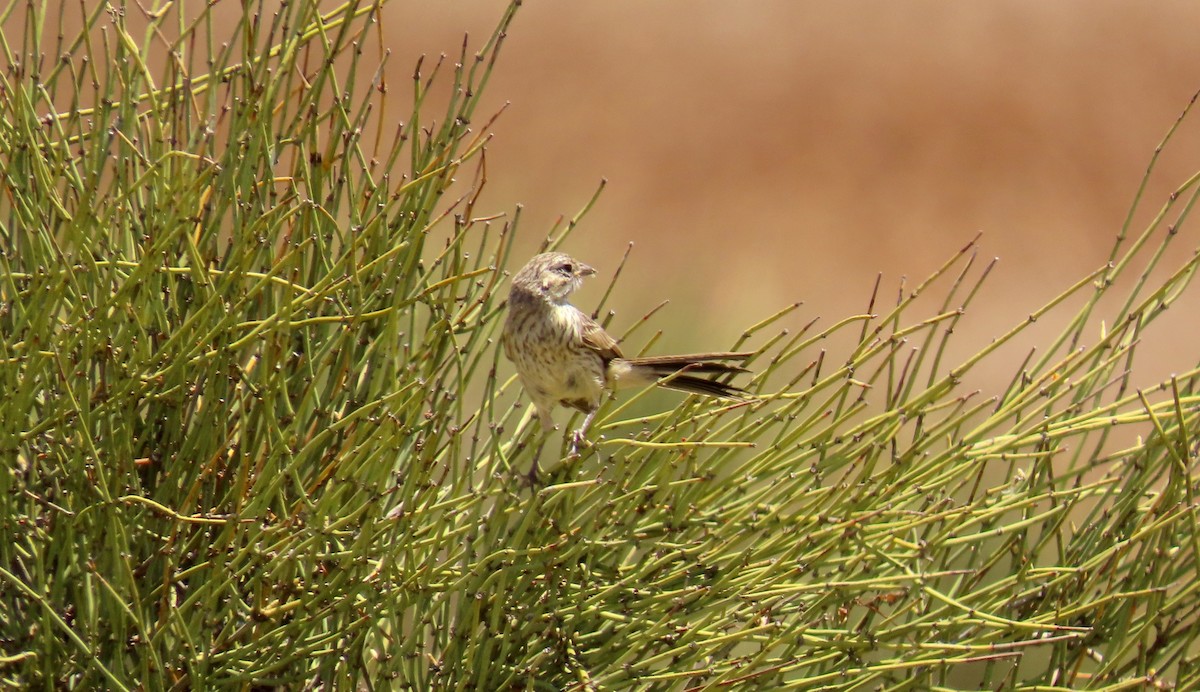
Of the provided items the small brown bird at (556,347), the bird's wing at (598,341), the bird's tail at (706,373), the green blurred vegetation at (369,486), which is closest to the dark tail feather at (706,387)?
the bird's tail at (706,373)

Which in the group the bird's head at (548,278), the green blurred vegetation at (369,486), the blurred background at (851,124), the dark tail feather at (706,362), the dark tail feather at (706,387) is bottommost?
the green blurred vegetation at (369,486)

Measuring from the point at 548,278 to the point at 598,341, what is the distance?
199mm

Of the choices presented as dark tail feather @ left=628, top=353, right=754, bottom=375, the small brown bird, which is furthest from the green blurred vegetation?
the small brown bird

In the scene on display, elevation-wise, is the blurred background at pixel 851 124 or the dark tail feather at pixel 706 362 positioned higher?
the blurred background at pixel 851 124

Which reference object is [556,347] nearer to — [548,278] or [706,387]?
[548,278]

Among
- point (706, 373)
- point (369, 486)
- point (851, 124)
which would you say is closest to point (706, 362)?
point (706, 373)

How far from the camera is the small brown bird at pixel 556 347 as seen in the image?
3664mm

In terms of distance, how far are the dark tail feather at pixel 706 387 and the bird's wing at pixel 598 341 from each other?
1.69ft

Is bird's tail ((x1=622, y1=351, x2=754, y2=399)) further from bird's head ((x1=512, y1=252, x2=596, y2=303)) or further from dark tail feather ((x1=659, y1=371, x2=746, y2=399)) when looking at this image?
bird's head ((x1=512, y1=252, x2=596, y2=303))

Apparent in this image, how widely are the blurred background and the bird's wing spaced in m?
10.2

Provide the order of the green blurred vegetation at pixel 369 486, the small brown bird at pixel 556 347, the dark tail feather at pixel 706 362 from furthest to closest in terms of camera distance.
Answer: the small brown bird at pixel 556 347
the dark tail feather at pixel 706 362
the green blurred vegetation at pixel 369 486

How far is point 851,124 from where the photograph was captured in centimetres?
1661

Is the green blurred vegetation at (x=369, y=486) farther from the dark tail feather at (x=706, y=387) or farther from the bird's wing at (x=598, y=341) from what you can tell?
the bird's wing at (x=598, y=341)

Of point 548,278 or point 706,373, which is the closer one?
point 706,373
